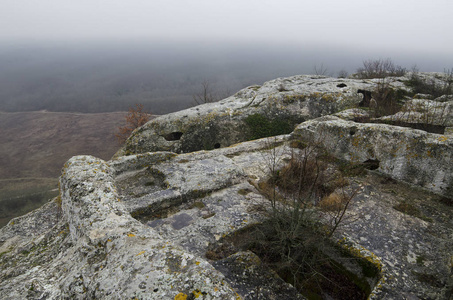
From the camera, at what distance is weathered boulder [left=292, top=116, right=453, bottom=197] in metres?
6.40

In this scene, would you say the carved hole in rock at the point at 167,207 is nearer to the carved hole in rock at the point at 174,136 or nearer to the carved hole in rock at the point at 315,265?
A: the carved hole in rock at the point at 315,265

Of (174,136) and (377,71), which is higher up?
(377,71)

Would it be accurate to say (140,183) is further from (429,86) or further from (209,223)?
(429,86)

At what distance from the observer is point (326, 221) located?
5.37 meters

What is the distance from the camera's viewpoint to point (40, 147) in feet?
248

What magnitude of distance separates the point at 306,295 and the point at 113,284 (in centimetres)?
311

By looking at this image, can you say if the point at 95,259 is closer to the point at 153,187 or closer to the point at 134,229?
the point at 134,229

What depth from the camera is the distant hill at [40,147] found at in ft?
127

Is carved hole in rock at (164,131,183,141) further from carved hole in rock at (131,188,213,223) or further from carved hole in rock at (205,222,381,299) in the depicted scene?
carved hole in rock at (205,222,381,299)

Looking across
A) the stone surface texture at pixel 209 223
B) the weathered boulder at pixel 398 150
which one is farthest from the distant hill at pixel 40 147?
the weathered boulder at pixel 398 150

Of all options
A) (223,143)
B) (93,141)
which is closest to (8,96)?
(93,141)

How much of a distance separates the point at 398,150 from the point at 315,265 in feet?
15.8

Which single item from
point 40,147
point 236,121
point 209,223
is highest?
point 236,121

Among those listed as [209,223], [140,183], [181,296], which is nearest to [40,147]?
[140,183]
